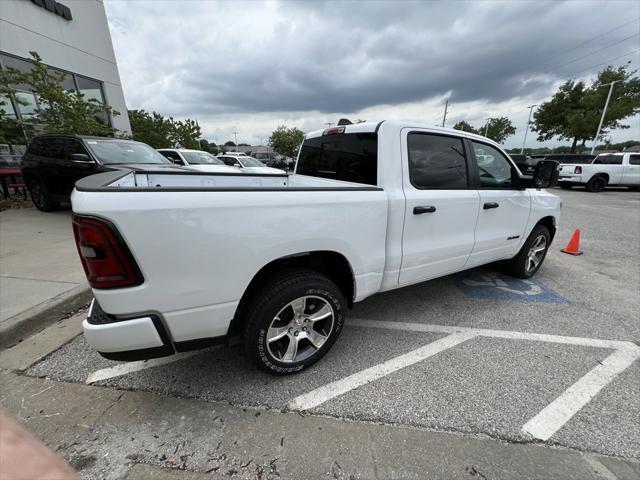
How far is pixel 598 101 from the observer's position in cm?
2636

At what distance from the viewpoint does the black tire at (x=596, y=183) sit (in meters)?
14.7

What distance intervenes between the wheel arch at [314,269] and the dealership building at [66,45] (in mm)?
11474

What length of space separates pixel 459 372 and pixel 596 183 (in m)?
18.2

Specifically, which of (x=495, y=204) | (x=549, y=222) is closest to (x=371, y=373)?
(x=495, y=204)

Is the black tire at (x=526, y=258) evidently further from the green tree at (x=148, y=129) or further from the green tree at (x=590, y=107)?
the green tree at (x=590, y=107)

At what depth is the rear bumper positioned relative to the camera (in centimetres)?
161

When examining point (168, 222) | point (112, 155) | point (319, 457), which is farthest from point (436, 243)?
point (112, 155)

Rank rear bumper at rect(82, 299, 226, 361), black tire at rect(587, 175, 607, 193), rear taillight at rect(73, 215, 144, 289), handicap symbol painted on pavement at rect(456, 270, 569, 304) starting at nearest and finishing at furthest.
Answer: rear taillight at rect(73, 215, 144, 289)
rear bumper at rect(82, 299, 226, 361)
handicap symbol painted on pavement at rect(456, 270, 569, 304)
black tire at rect(587, 175, 607, 193)

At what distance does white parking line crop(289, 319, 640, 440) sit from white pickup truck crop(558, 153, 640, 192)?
639 inches

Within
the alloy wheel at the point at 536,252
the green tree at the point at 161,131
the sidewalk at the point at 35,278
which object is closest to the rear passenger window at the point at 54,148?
the sidewalk at the point at 35,278

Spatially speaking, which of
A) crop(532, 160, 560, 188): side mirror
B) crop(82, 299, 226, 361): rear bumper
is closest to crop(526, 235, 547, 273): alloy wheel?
crop(532, 160, 560, 188): side mirror

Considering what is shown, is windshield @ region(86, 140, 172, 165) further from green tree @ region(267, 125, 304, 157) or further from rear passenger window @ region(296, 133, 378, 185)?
green tree @ region(267, 125, 304, 157)

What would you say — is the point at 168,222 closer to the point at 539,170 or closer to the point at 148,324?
the point at 148,324

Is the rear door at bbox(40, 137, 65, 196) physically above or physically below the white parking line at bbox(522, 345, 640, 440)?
above
